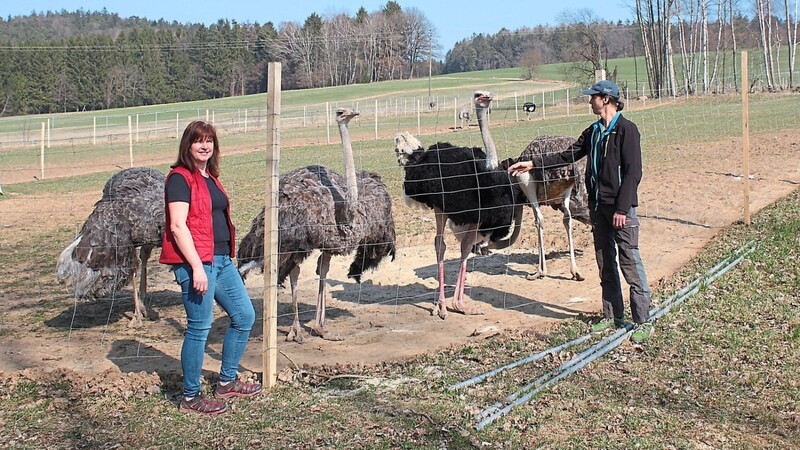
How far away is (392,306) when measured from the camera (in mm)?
8609

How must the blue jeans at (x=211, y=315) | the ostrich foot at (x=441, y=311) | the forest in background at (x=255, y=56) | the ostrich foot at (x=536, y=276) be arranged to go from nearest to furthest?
the blue jeans at (x=211, y=315) < the ostrich foot at (x=441, y=311) < the ostrich foot at (x=536, y=276) < the forest in background at (x=255, y=56)

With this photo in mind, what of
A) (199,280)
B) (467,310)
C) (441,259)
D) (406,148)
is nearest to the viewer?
(199,280)

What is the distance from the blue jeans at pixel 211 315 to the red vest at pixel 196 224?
84 millimetres

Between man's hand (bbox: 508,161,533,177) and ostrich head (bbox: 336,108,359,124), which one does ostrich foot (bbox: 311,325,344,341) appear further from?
man's hand (bbox: 508,161,533,177)

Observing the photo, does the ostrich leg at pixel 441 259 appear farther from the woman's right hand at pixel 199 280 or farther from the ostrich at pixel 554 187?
the woman's right hand at pixel 199 280

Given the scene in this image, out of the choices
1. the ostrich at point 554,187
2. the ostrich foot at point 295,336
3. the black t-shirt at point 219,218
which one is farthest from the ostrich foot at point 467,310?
the black t-shirt at point 219,218

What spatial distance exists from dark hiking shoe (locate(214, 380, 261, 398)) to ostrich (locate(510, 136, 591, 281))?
4.61 metres

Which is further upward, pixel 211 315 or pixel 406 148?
pixel 406 148

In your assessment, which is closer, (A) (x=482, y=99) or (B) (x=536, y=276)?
(A) (x=482, y=99)

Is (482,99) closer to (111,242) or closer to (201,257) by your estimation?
(111,242)

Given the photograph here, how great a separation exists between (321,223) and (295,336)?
985mm

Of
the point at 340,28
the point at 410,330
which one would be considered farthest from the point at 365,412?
the point at 340,28

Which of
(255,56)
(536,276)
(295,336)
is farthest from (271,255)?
(255,56)

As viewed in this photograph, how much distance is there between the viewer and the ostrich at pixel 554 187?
31.2 feet
